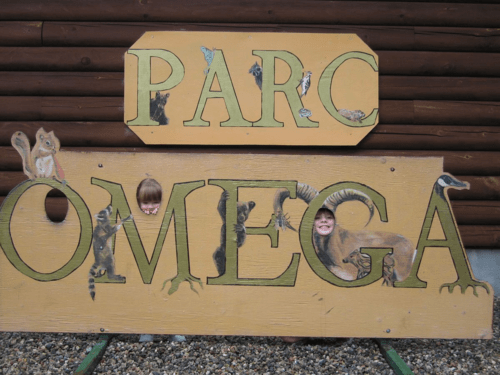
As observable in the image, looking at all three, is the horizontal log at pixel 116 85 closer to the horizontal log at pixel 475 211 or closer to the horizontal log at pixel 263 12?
the horizontal log at pixel 263 12

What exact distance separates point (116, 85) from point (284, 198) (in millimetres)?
1674

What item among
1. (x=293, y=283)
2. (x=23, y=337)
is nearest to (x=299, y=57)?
(x=293, y=283)

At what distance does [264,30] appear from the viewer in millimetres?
3006

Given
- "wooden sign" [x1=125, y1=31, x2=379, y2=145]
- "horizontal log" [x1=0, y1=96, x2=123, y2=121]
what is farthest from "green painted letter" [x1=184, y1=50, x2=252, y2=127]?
"horizontal log" [x1=0, y1=96, x2=123, y2=121]

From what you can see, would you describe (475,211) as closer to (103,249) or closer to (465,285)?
(465,285)

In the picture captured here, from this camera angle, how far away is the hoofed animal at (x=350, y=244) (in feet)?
7.17

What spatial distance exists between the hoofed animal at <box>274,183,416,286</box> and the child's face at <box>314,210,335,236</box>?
22 millimetres

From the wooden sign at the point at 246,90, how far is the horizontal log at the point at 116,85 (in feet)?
0.78

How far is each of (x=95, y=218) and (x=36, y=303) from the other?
21.7 inches

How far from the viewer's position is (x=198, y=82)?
2.86 meters

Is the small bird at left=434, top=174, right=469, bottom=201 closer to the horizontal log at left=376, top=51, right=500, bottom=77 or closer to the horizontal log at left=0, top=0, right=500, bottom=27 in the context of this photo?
the horizontal log at left=376, top=51, right=500, bottom=77

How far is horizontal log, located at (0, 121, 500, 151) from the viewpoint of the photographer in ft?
10.1

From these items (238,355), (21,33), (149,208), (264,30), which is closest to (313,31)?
(264,30)

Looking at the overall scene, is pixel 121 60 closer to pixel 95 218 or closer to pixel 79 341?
pixel 95 218
